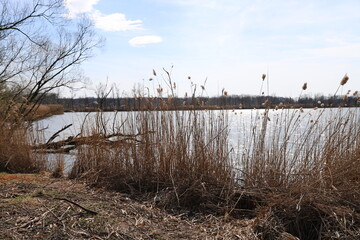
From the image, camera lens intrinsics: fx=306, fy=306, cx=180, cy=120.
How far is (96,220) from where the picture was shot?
2.55 metres

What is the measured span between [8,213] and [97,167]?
6.03ft

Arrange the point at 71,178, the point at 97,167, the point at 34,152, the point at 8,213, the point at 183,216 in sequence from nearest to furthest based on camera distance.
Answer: the point at 8,213, the point at 183,216, the point at 97,167, the point at 71,178, the point at 34,152

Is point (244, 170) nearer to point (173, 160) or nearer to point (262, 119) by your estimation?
point (262, 119)

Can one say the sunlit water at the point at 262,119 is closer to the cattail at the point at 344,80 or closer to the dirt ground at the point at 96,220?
the cattail at the point at 344,80

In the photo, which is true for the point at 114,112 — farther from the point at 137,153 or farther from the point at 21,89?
the point at 21,89

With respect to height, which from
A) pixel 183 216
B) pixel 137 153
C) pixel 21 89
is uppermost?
pixel 21 89

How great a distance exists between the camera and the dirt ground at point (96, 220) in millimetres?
2334

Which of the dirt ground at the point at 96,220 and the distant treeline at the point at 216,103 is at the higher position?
the distant treeline at the point at 216,103

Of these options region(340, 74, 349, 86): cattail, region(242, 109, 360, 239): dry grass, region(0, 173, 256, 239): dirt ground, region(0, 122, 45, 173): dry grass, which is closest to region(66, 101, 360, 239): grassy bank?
region(242, 109, 360, 239): dry grass

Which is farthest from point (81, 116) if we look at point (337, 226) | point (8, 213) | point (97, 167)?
point (337, 226)

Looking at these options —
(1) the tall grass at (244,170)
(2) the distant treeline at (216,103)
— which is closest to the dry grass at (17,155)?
(1) the tall grass at (244,170)

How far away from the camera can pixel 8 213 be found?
2.62 meters

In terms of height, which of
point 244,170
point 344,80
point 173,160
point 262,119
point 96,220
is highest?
point 344,80

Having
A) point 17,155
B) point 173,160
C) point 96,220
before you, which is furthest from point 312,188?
point 17,155
